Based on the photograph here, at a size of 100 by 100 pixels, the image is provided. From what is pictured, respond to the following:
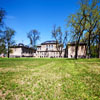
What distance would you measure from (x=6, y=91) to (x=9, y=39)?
43565 mm

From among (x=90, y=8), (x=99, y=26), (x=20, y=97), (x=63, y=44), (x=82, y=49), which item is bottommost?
(x=20, y=97)

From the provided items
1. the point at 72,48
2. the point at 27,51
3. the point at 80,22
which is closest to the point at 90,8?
the point at 80,22

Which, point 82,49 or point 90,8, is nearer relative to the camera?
point 90,8

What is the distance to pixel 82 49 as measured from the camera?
147 feet

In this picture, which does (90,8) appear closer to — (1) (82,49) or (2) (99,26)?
(2) (99,26)

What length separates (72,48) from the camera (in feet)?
148

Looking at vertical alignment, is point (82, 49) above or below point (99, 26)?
below

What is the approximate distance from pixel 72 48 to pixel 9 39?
33489 mm

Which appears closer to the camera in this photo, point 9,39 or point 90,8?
point 90,8

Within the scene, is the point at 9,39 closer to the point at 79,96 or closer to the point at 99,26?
the point at 99,26

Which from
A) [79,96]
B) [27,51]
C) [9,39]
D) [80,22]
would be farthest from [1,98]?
[27,51]

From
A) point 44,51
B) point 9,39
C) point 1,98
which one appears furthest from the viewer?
point 44,51

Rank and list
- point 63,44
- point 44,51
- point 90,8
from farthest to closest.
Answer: point 44,51 < point 63,44 < point 90,8

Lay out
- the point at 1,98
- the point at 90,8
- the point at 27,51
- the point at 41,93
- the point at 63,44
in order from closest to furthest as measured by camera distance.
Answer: the point at 1,98 → the point at 41,93 → the point at 90,8 → the point at 63,44 → the point at 27,51
